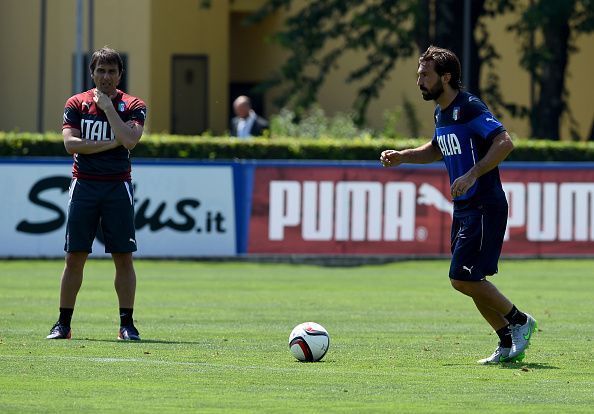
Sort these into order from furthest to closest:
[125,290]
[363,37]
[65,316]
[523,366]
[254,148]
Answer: [363,37]
[254,148]
[125,290]
[65,316]
[523,366]

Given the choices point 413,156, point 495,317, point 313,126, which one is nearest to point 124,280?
point 413,156

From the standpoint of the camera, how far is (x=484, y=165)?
31.5ft

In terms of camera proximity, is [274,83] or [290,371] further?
[274,83]

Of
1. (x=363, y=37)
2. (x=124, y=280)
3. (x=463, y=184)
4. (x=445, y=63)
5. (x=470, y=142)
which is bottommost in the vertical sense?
(x=124, y=280)

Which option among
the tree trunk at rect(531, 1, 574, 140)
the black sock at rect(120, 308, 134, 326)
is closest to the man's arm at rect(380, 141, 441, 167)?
the black sock at rect(120, 308, 134, 326)

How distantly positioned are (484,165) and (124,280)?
3203 mm

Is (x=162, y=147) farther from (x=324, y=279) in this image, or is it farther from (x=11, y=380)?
(x=11, y=380)

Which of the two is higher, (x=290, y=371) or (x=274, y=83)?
(x=274, y=83)

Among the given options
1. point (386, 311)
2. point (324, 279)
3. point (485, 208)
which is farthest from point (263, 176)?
point (485, 208)

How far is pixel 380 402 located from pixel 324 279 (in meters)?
11.0

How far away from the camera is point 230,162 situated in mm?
21578

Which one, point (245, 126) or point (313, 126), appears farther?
point (313, 126)

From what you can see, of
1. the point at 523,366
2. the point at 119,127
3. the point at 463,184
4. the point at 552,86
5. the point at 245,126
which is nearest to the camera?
the point at 463,184

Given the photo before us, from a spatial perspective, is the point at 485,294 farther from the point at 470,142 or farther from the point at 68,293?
the point at 68,293
